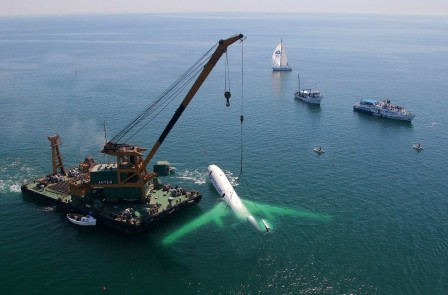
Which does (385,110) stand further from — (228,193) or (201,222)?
(201,222)

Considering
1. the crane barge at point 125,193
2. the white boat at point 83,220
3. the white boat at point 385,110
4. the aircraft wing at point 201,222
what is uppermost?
the white boat at point 385,110

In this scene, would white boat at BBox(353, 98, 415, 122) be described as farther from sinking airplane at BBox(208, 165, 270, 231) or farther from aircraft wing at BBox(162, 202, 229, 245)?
aircraft wing at BBox(162, 202, 229, 245)

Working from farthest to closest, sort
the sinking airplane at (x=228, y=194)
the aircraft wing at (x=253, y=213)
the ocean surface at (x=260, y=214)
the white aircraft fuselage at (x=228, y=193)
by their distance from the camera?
1. the white aircraft fuselage at (x=228, y=193)
2. the sinking airplane at (x=228, y=194)
3. the aircraft wing at (x=253, y=213)
4. the ocean surface at (x=260, y=214)

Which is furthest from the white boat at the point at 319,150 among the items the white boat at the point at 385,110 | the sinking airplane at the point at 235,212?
the white boat at the point at 385,110

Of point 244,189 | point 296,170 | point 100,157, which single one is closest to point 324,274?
point 244,189

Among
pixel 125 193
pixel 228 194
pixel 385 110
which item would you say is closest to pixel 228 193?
pixel 228 194

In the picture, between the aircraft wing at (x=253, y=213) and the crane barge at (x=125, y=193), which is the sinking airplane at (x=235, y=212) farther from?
the crane barge at (x=125, y=193)
